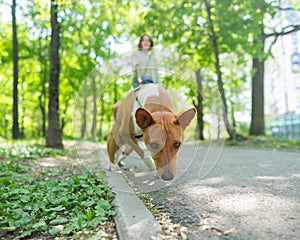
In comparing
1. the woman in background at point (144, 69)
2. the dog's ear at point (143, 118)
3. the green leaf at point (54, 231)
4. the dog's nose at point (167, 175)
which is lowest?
the green leaf at point (54, 231)

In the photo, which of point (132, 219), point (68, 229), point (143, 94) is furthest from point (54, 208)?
point (143, 94)

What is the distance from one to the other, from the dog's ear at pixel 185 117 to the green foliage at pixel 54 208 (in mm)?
1072

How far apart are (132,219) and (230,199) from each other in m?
1.06

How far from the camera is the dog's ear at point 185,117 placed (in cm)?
327

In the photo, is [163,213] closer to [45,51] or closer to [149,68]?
[149,68]

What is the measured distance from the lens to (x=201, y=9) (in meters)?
9.54

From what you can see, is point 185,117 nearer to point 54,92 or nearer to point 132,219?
point 132,219

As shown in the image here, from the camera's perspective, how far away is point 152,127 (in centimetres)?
327

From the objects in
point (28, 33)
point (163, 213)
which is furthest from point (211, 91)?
point (28, 33)

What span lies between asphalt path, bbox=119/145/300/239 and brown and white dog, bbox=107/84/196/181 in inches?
15.6

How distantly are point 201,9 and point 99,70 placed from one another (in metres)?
5.79

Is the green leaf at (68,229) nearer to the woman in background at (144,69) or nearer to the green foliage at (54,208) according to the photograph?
the green foliage at (54,208)

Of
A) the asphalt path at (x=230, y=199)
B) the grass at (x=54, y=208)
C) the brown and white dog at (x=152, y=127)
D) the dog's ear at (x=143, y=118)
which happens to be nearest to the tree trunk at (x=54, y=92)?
the brown and white dog at (x=152, y=127)

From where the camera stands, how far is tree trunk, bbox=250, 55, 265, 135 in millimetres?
13086
